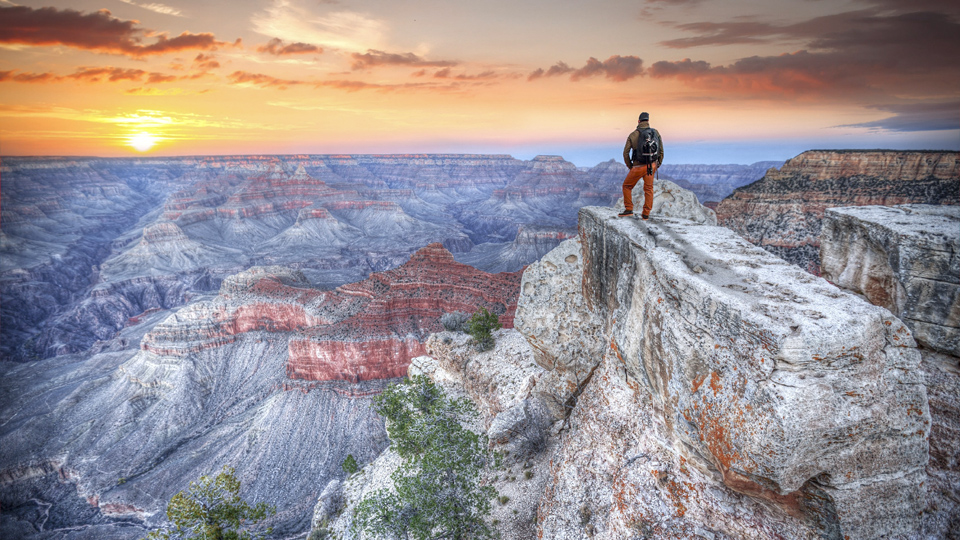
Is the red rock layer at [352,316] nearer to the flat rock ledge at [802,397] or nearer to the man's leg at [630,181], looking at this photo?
the man's leg at [630,181]

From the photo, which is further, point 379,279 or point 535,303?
point 379,279

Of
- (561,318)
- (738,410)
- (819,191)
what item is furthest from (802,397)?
(819,191)

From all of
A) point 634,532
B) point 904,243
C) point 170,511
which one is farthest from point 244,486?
point 904,243

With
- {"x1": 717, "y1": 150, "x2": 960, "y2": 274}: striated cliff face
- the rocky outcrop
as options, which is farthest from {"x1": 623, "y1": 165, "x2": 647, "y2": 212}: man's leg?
{"x1": 717, "y1": 150, "x2": 960, "y2": 274}: striated cliff face

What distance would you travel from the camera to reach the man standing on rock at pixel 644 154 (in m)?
11.9

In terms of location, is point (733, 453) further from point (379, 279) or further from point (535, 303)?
point (379, 279)

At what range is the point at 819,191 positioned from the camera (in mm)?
53156

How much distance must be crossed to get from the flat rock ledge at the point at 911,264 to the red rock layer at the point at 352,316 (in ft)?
90.4

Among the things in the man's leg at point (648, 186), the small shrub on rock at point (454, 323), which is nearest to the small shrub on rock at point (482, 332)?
the small shrub on rock at point (454, 323)

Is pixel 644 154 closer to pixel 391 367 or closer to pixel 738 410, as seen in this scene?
pixel 738 410

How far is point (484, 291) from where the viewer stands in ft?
141

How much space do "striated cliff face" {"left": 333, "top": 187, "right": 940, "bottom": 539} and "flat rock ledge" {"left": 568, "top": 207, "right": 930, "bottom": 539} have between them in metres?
0.03

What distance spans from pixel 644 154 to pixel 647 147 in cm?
22

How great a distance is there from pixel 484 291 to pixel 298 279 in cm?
3952
